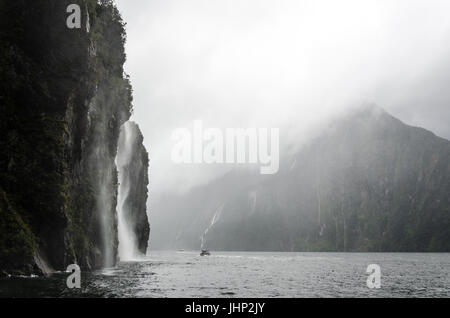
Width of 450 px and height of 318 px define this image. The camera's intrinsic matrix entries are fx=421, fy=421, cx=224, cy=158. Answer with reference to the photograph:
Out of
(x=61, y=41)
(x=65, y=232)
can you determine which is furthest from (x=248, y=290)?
(x=61, y=41)

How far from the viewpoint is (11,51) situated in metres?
48.1

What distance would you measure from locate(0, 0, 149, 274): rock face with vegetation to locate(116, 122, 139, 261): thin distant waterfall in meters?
51.2

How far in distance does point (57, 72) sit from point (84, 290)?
28976 mm

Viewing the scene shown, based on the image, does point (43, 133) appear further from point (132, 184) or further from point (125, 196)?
point (132, 184)

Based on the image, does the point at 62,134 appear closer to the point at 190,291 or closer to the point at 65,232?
the point at 65,232

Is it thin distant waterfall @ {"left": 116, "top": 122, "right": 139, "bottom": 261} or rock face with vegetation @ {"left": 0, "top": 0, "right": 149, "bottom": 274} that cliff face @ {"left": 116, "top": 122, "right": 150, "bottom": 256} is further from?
rock face with vegetation @ {"left": 0, "top": 0, "right": 149, "bottom": 274}

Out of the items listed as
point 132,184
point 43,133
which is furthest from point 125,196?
point 43,133

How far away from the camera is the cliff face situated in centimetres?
11525

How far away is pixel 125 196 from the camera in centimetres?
11650

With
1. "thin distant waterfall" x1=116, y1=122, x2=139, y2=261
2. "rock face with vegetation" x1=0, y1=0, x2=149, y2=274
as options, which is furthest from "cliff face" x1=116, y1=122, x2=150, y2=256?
"rock face with vegetation" x1=0, y1=0, x2=149, y2=274

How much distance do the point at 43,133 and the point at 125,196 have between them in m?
69.1

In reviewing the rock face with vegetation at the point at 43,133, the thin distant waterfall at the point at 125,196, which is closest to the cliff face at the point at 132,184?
the thin distant waterfall at the point at 125,196

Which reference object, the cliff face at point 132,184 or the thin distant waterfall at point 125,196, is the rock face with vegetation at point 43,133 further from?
the cliff face at point 132,184

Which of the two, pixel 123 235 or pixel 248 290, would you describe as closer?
pixel 248 290
